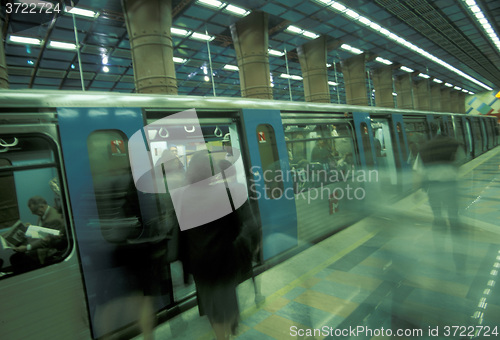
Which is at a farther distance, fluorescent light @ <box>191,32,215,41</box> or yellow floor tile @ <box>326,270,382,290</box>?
fluorescent light @ <box>191,32,215,41</box>

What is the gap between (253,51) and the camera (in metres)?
9.30

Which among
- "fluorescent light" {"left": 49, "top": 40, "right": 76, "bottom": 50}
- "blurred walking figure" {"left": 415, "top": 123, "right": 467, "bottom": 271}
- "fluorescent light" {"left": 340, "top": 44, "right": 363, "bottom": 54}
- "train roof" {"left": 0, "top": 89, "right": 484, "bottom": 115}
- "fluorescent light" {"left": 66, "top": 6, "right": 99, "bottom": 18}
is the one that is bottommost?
"blurred walking figure" {"left": 415, "top": 123, "right": 467, "bottom": 271}

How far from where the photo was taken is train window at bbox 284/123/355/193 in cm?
493

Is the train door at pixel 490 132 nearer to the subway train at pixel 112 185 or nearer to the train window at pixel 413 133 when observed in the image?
the train window at pixel 413 133

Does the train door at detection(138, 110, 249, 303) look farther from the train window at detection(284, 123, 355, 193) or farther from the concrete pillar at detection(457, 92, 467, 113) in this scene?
the concrete pillar at detection(457, 92, 467, 113)

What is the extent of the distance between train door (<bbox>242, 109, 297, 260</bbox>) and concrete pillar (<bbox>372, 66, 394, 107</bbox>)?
52.1 feet

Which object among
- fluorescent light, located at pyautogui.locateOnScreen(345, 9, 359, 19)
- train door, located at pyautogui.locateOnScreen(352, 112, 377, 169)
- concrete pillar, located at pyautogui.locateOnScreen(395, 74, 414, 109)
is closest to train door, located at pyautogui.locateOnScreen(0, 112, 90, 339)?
train door, located at pyautogui.locateOnScreen(352, 112, 377, 169)

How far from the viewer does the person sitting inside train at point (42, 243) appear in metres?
2.43

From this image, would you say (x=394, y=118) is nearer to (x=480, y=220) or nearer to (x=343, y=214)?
(x=480, y=220)

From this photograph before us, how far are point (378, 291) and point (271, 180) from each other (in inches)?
82.7

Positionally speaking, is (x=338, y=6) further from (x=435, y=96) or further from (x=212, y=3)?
(x=435, y=96)

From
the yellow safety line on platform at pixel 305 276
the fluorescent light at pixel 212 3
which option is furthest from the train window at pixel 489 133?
the yellow safety line on platform at pixel 305 276

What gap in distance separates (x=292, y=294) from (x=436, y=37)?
50.7ft

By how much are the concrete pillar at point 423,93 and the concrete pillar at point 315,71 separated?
16.5 metres
